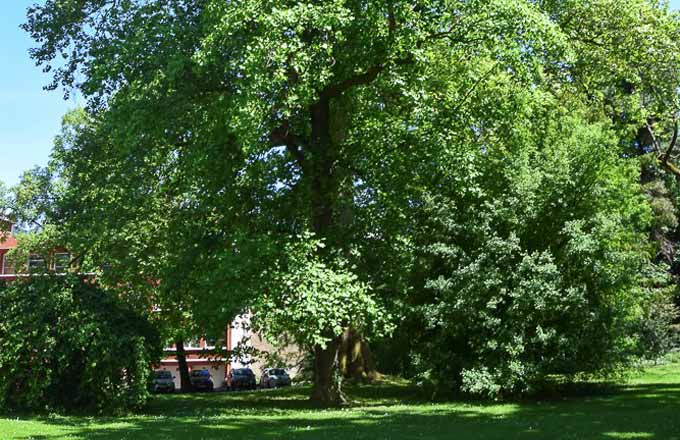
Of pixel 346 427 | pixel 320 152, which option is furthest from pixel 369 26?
pixel 346 427

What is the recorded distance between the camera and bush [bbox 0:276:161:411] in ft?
72.9

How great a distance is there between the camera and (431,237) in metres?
24.8

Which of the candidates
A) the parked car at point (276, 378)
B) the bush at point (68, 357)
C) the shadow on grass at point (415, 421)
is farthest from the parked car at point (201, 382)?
the bush at point (68, 357)

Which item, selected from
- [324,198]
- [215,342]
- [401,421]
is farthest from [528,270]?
[215,342]

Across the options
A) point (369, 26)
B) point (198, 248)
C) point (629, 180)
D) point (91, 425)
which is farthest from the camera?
point (629, 180)

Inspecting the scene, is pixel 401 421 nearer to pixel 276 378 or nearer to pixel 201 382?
pixel 276 378

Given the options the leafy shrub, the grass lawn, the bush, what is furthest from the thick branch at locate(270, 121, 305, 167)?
the grass lawn

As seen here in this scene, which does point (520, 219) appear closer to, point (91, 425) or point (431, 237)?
point (431, 237)

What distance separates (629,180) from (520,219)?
20.3ft

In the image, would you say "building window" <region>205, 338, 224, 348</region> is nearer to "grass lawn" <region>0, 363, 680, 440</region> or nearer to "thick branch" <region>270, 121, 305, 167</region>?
"grass lawn" <region>0, 363, 680, 440</region>

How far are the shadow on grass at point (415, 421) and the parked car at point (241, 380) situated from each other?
28.6m

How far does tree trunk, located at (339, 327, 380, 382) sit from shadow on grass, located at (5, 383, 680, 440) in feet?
21.2

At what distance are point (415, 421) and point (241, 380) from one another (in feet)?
124

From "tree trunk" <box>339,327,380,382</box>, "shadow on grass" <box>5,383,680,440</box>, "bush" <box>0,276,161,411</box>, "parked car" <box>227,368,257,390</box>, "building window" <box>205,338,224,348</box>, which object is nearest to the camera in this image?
"shadow on grass" <box>5,383,680,440</box>
